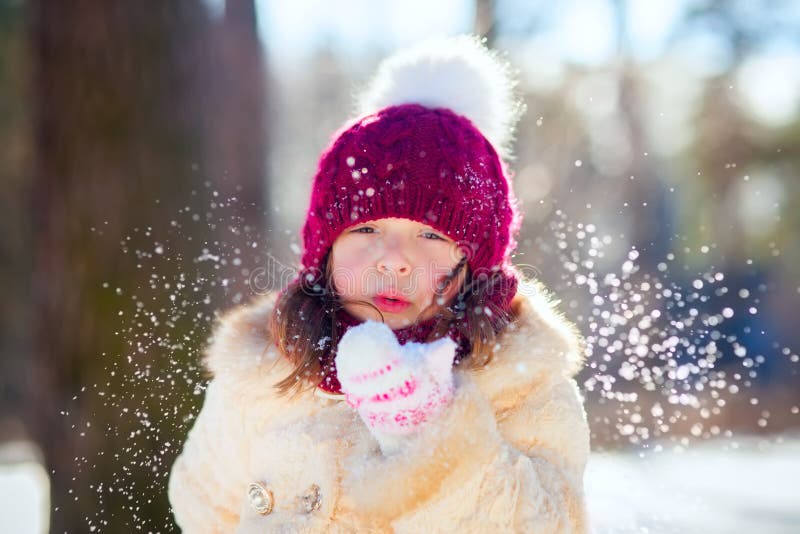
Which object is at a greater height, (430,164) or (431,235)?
(430,164)

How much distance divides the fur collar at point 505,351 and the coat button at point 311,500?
0.82 feet

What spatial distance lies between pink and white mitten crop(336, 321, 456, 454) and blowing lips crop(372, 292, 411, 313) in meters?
0.15

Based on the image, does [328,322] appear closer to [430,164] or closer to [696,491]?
[430,164]

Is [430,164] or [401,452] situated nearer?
[401,452]

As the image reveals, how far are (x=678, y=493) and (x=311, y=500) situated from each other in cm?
370

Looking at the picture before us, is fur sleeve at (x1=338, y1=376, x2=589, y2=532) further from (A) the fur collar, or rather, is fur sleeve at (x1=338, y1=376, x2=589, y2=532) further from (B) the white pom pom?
(B) the white pom pom

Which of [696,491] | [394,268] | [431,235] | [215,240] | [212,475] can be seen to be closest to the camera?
[394,268]

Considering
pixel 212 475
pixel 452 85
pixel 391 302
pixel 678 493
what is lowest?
pixel 678 493

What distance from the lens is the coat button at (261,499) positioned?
1658 millimetres

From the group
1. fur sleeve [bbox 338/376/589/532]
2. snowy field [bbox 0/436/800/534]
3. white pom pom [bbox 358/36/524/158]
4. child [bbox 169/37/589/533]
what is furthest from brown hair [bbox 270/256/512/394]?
snowy field [bbox 0/436/800/534]

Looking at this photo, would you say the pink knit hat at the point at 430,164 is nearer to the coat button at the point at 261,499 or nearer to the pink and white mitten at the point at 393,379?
the pink and white mitten at the point at 393,379

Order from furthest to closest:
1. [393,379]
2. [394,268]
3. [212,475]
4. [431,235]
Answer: [212,475] < [431,235] < [394,268] < [393,379]

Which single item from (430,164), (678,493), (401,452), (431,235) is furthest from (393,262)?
(678,493)

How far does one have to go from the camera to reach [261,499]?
1668 mm
